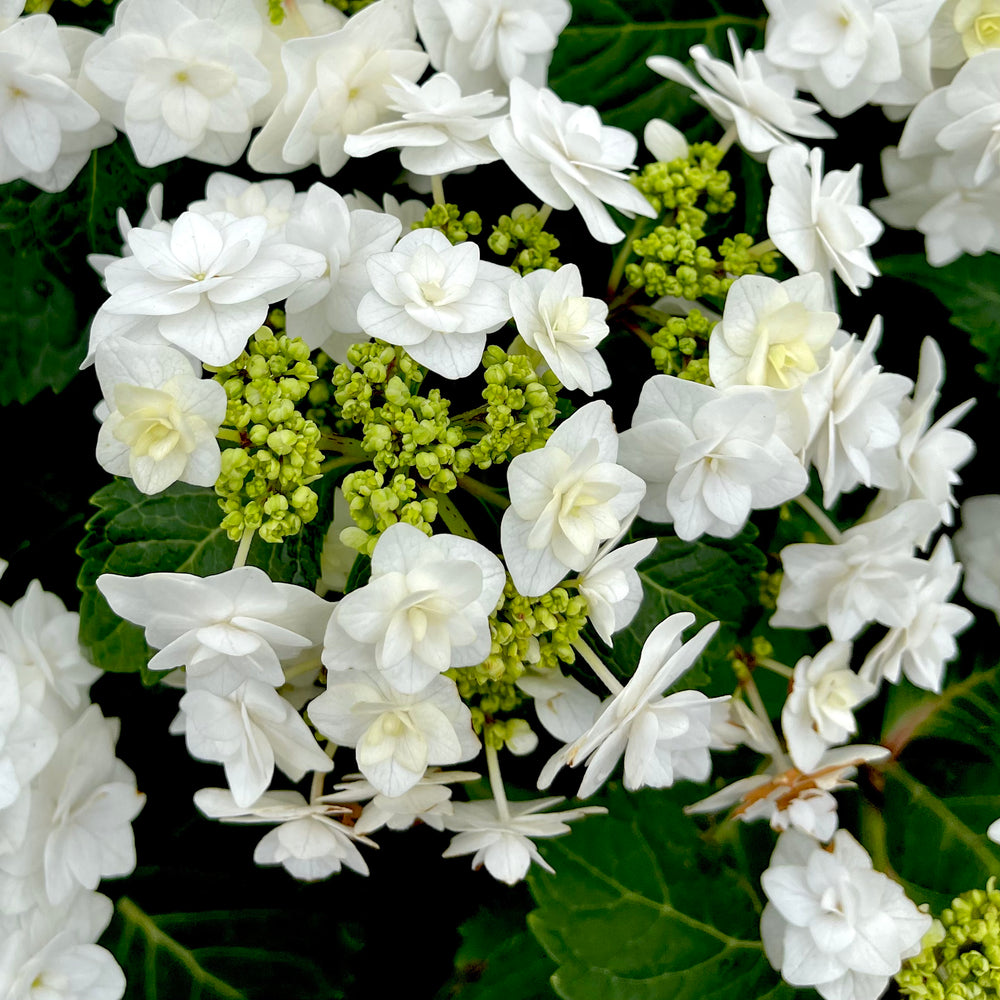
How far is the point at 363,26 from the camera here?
91cm

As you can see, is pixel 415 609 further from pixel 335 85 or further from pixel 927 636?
pixel 927 636

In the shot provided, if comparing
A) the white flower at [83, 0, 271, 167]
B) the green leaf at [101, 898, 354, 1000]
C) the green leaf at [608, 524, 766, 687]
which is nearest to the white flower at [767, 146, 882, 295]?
the green leaf at [608, 524, 766, 687]

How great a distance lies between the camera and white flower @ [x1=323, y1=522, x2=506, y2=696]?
0.70 m

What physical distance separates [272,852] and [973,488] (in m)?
0.97

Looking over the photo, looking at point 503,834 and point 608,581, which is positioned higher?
point 608,581

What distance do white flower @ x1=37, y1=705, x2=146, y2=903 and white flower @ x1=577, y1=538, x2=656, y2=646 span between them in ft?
1.87

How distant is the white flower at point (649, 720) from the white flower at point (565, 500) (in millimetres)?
111

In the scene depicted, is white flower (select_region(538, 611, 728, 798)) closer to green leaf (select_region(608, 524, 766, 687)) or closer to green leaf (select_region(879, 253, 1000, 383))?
green leaf (select_region(608, 524, 766, 687))

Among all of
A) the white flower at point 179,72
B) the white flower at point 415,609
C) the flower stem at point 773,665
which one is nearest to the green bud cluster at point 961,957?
the flower stem at point 773,665

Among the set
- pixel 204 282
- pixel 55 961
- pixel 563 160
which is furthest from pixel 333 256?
pixel 55 961

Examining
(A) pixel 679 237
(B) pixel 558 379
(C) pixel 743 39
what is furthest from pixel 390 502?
(C) pixel 743 39

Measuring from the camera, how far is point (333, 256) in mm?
821

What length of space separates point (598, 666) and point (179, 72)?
64 centimetres

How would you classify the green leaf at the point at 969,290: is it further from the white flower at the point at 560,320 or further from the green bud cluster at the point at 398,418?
the green bud cluster at the point at 398,418
